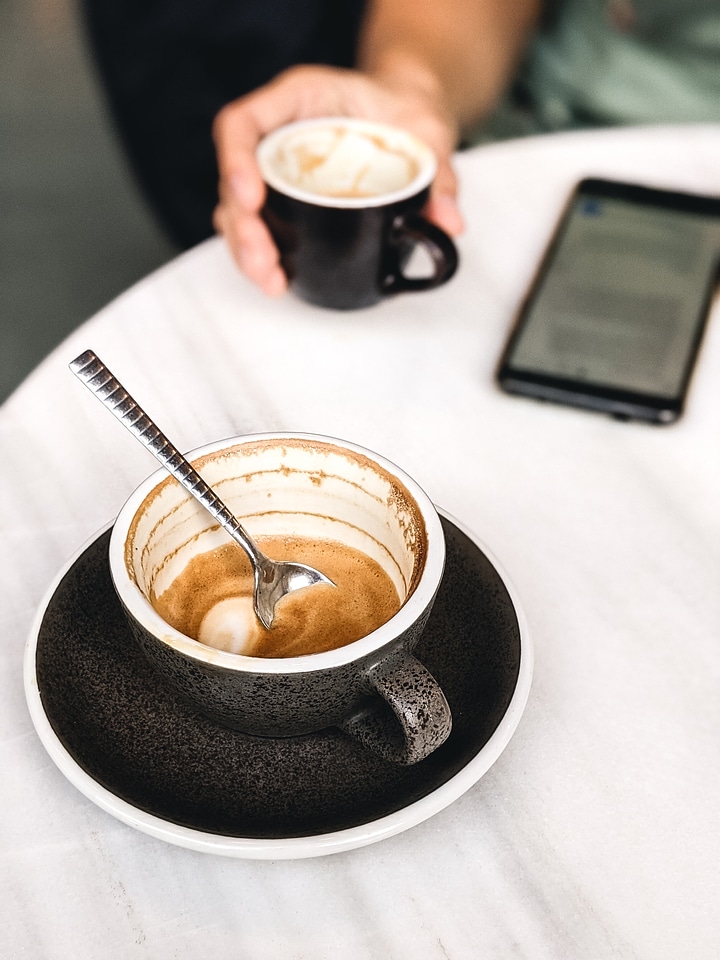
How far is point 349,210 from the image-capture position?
0.74m

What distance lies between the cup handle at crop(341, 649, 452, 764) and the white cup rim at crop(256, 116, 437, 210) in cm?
44

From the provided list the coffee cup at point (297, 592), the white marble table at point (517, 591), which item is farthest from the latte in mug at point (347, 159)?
the coffee cup at point (297, 592)

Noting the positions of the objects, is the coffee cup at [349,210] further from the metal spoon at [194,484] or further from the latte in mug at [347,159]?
the metal spoon at [194,484]

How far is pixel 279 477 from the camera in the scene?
0.52 metres

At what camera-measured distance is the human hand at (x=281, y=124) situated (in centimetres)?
80

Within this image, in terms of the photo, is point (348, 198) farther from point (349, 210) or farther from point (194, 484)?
point (194, 484)

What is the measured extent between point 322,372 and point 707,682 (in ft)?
1.27

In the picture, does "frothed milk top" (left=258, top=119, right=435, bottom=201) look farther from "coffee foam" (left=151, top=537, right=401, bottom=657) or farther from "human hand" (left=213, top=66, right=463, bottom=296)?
"coffee foam" (left=151, top=537, right=401, bottom=657)

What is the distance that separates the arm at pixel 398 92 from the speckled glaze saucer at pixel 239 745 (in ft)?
1.31

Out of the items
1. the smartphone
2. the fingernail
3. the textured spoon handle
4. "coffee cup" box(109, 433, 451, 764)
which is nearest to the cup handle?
"coffee cup" box(109, 433, 451, 764)

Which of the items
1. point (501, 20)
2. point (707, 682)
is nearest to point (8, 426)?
point (707, 682)

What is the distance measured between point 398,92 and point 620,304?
0.39 metres

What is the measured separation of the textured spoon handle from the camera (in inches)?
17.5

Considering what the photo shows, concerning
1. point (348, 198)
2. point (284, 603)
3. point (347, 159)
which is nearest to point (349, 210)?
point (348, 198)
